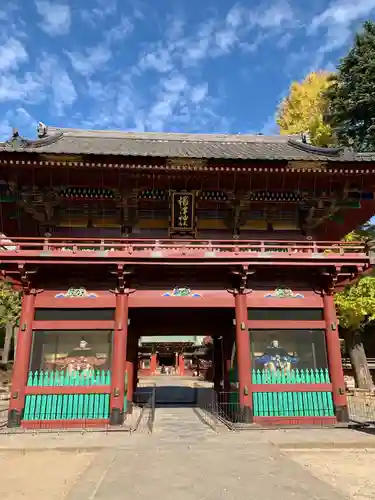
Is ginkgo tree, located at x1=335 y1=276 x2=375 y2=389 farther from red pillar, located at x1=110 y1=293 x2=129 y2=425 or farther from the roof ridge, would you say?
red pillar, located at x1=110 y1=293 x2=129 y2=425

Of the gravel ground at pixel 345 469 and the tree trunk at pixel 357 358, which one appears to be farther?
the tree trunk at pixel 357 358

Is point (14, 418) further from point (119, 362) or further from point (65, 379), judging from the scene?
point (119, 362)

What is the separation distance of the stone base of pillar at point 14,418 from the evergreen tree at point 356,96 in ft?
87.1

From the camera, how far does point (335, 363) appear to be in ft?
43.5

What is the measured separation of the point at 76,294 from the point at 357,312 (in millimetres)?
16696

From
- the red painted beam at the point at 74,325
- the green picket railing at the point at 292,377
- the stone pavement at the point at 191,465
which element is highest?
the red painted beam at the point at 74,325

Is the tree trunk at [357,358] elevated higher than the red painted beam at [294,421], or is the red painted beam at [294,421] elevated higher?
the tree trunk at [357,358]

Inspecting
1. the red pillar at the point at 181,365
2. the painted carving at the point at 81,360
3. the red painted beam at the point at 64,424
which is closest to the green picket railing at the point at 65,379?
the painted carving at the point at 81,360

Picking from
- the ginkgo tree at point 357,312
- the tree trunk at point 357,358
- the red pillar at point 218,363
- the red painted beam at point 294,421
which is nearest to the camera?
the red painted beam at point 294,421

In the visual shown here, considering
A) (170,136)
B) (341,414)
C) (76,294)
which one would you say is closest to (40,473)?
(76,294)

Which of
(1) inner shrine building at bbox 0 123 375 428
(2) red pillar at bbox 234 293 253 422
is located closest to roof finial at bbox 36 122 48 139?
(1) inner shrine building at bbox 0 123 375 428

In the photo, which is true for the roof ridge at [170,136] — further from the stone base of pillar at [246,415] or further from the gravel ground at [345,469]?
the gravel ground at [345,469]

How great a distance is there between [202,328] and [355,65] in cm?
2312

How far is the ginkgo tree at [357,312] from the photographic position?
2145 centimetres
